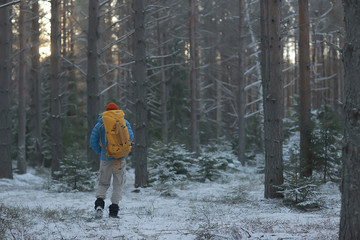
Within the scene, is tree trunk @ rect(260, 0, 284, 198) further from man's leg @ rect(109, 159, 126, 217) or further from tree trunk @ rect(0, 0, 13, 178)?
tree trunk @ rect(0, 0, 13, 178)

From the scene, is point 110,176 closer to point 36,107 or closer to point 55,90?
point 55,90

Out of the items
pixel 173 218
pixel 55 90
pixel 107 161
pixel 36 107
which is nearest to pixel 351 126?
pixel 173 218

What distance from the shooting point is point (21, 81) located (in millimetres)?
19578

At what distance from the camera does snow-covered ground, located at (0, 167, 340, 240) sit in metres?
5.15

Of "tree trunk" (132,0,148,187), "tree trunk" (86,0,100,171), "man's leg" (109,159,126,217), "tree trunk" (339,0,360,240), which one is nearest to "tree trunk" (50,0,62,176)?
"tree trunk" (86,0,100,171)

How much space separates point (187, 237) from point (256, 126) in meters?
21.0

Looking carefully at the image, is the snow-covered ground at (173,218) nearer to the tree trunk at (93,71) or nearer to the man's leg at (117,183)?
the man's leg at (117,183)

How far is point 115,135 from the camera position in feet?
21.9

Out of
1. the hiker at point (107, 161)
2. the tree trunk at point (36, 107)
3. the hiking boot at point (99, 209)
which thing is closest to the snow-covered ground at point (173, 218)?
the hiking boot at point (99, 209)

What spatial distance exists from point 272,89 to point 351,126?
5150 mm

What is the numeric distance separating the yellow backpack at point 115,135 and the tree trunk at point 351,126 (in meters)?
3.90

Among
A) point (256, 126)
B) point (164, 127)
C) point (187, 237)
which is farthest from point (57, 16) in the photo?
point (256, 126)

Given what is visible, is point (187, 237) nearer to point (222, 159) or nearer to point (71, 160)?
point (71, 160)

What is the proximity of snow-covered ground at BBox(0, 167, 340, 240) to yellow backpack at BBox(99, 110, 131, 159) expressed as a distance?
1.19 m
